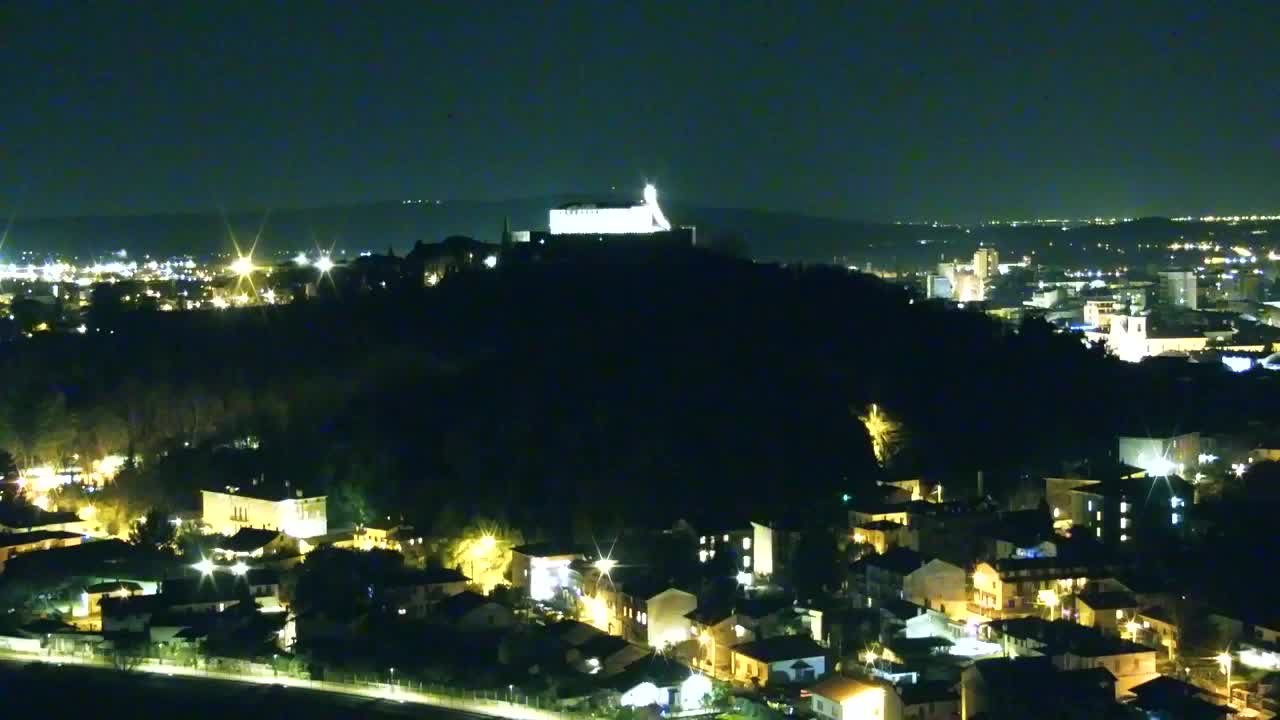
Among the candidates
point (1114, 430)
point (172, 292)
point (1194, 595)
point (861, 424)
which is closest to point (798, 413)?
point (861, 424)

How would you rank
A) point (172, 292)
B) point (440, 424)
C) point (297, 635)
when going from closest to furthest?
1. point (297, 635)
2. point (440, 424)
3. point (172, 292)

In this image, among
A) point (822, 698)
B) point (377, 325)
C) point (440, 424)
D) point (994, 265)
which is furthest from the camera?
point (994, 265)

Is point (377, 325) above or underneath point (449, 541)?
above

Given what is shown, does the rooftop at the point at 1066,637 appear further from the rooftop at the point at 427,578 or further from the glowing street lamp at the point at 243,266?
the glowing street lamp at the point at 243,266

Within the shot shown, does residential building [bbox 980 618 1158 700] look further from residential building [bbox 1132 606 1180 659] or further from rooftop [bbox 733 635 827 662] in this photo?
rooftop [bbox 733 635 827 662]

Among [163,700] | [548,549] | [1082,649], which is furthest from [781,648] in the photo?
[163,700]

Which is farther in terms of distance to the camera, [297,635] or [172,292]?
[172,292]

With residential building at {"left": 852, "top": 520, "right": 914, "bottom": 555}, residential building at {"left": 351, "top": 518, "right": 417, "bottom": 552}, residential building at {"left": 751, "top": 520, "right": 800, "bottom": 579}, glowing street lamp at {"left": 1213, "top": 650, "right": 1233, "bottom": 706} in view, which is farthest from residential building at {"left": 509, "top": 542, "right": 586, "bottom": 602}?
glowing street lamp at {"left": 1213, "top": 650, "right": 1233, "bottom": 706}

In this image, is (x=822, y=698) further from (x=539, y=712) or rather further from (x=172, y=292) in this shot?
(x=172, y=292)
